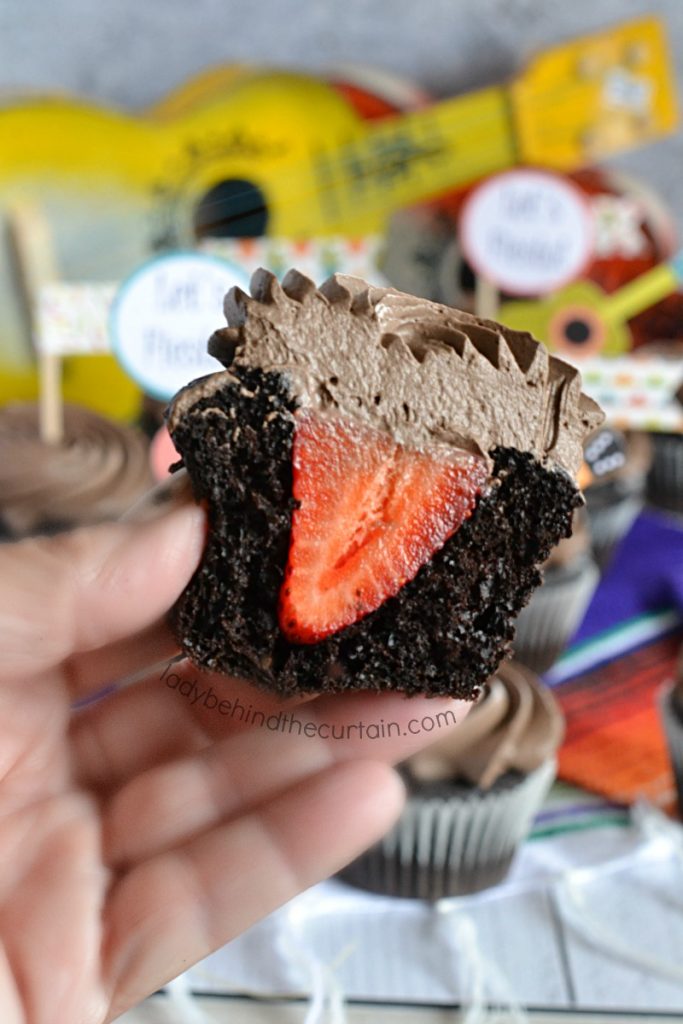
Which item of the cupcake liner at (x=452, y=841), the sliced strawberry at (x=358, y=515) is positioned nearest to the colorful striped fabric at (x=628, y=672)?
the cupcake liner at (x=452, y=841)

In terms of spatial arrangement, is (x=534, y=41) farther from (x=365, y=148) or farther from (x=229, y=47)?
(x=229, y=47)

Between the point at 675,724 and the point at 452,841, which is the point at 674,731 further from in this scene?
the point at 452,841

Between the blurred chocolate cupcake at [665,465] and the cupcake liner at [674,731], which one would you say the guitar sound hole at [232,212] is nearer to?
the blurred chocolate cupcake at [665,465]

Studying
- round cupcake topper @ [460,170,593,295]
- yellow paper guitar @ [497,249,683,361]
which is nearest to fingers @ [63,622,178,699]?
round cupcake topper @ [460,170,593,295]

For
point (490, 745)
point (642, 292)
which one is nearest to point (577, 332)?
point (642, 292)

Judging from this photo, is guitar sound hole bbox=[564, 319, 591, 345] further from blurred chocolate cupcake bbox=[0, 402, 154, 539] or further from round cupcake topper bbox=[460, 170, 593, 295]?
blurred chocolate cupcake bbox=[0, 402, 154, 539]
